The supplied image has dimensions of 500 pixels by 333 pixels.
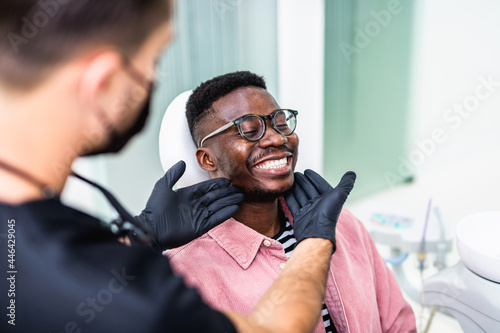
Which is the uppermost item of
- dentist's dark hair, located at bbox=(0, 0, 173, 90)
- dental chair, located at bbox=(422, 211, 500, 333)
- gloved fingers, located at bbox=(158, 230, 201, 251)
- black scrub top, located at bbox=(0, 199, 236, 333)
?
dentist's dark hair, located at bbox=(0, 0, 173, 90)

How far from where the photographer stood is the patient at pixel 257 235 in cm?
108

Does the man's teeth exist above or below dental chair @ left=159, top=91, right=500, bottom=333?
above

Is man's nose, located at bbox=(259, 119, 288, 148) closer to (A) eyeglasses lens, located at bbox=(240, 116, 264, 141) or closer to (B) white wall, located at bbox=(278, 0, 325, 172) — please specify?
(A) eyeglasses lens, located at bbox=(240, 116, 264, 141)

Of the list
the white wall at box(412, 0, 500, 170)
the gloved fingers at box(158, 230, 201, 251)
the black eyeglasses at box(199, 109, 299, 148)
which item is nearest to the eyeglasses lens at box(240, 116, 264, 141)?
the black eyeglasses at box(199, 109, 299, 148)

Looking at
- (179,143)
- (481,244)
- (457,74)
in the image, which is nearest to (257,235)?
(179,143)

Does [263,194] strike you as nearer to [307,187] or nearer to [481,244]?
[307,187]

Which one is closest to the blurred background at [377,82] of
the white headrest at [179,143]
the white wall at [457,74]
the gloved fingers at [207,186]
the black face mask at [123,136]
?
the white wall at [457,74]

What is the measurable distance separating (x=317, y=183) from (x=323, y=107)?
150cm

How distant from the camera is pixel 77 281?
1.53 ft

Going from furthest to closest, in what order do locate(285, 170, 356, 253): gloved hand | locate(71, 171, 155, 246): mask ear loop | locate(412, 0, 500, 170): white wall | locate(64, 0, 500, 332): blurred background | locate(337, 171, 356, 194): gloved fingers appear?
locate(412, 0, 500, 170): white wall
locate(64, 0, 500, 332): blurred background
locate(337, 171, 356, 194): gloved fingers
locate(285, 170, 356, 253): gloved hand
locate(71, 171, 155, 246): mask ear loop

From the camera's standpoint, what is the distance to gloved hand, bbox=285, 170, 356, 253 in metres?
1.04

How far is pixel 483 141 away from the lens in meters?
2.37

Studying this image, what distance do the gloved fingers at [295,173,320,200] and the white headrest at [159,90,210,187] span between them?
33 cm

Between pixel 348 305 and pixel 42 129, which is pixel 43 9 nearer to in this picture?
pixel 42 129
